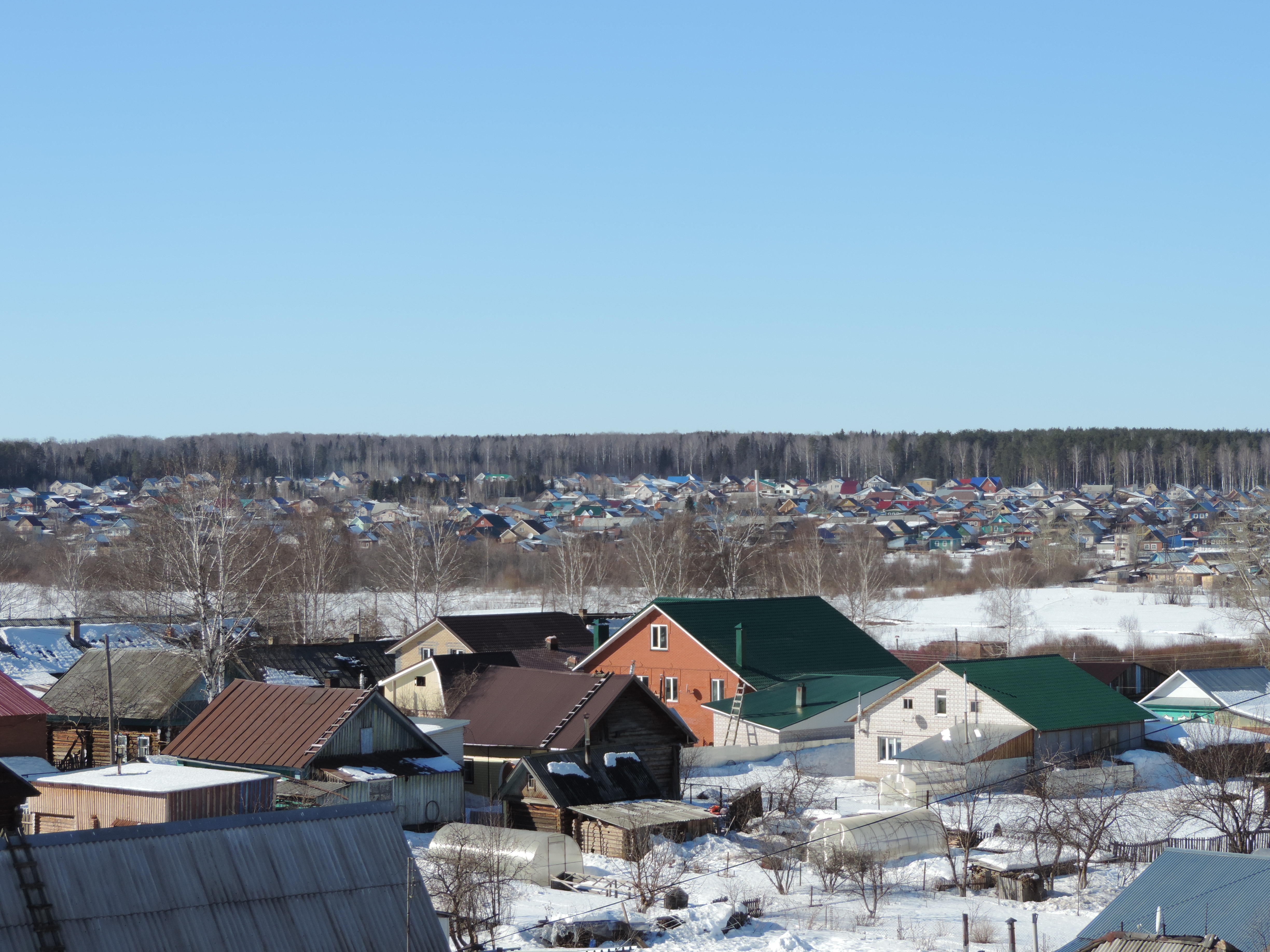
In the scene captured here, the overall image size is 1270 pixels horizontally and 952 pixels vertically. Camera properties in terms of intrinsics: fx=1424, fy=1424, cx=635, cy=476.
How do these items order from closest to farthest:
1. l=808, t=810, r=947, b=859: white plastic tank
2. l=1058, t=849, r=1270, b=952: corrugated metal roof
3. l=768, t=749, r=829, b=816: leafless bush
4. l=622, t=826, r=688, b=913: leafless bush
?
l=1058, t=849, r=1270, b=952: corrugated metal roof → l=622, t=826, r=688, b=913: leafless bush → l=808, t=810, r=947, b=859: white plastic tank → l=768, t=749, r=829, b=816: leafless bush

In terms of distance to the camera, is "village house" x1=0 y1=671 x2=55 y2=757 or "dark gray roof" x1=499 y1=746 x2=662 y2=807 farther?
"village house" x1=0 y1=671 x2=55 y2=757

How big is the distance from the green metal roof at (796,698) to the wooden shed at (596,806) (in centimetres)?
920

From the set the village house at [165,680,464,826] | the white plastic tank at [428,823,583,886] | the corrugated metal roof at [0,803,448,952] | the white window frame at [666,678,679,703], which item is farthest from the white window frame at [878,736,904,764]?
the corrugated metal roof at [0,803,448,952]

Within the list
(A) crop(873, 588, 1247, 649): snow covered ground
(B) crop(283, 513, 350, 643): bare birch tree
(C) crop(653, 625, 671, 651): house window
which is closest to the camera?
(C) crop(653, 625, 671, 651): house window

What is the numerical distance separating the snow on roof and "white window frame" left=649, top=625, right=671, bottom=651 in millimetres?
19095

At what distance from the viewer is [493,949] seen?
18844 mm

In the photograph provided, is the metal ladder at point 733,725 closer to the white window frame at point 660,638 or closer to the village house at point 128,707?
the white window frame at point 660,638

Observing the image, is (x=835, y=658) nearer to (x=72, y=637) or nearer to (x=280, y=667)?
(x=280, y=667)

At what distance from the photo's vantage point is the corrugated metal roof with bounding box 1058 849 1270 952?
15484mm

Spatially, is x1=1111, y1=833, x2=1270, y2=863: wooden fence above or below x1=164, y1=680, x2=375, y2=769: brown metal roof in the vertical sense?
below

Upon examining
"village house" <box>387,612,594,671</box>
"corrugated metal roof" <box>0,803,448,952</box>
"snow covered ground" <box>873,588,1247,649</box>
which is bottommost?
"snow covered ground" <box>873,588,1247,649</box>

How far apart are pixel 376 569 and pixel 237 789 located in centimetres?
6689

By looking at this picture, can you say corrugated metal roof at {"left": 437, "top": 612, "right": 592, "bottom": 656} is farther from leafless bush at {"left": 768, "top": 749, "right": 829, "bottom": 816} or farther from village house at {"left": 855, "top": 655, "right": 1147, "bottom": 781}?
village house at {"left": 855, "top": 655, "right": 1147, "bottom": 781}

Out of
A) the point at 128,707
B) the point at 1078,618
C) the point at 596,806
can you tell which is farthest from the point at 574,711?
the point at 1078,618
